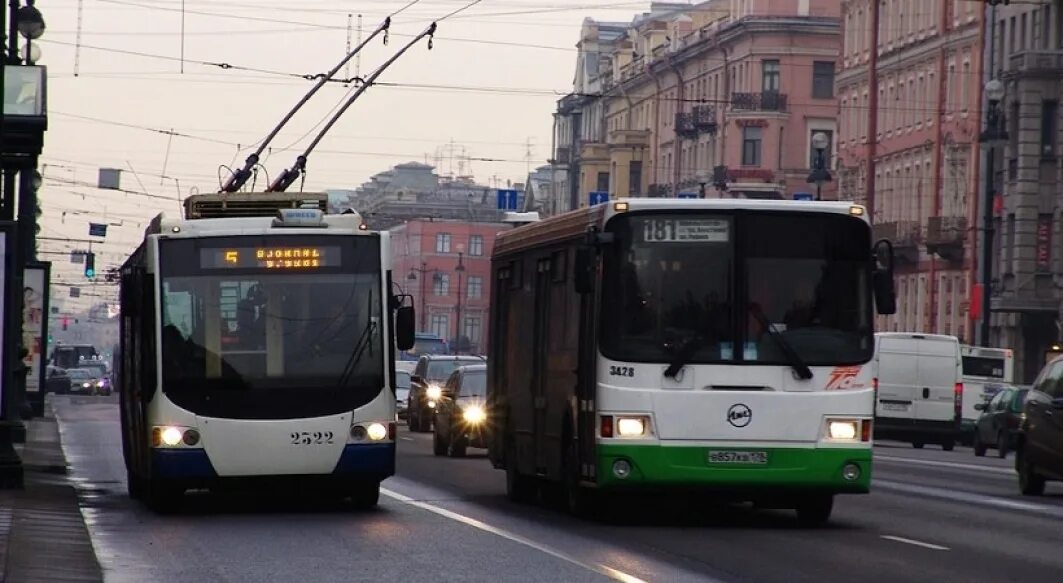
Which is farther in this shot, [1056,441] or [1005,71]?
[1005,71]

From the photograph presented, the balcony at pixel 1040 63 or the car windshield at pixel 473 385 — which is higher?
the balcony at pixel 1040 63

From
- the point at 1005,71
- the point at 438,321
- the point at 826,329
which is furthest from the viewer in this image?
the point at 438,321

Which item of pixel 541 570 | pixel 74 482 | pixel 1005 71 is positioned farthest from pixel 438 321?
pixel 541 570

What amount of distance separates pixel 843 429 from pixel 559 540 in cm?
302

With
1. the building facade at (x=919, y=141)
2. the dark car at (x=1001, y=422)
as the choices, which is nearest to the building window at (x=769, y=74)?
the building facade at (x=919, y=141)

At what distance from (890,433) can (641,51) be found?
74.7 meters

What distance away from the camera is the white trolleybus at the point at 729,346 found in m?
19.9

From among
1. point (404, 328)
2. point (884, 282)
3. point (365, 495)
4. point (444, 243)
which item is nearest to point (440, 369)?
point (365, 495)

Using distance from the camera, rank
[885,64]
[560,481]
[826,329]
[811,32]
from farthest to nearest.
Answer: [811,32], [885,64], [560,481], [826,329]

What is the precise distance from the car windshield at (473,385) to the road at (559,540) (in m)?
12.1

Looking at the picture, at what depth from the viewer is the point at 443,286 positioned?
18450 cm

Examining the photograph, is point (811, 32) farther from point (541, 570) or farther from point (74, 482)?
point (541, 570)

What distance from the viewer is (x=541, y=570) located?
15.3 metres

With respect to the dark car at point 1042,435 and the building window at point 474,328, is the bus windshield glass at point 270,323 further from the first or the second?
the building window at point 474,328
